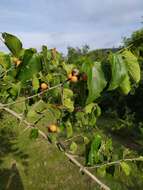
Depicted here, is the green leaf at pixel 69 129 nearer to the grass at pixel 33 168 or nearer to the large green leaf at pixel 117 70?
the large green leaf at pixel 117 70

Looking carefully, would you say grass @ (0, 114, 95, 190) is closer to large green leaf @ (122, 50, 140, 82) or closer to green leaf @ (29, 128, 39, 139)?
green leaf @ (29, 128, 39, 139)

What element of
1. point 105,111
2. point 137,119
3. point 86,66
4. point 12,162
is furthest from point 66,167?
point 86,66

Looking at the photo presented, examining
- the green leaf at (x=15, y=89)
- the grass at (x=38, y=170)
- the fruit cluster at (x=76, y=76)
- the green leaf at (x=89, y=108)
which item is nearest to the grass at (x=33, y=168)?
the grass at (x=38, y=170)

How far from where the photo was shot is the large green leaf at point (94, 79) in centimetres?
155

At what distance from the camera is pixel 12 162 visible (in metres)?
7.46

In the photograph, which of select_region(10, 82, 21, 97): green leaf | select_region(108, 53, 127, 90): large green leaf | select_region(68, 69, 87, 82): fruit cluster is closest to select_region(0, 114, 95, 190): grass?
select_region(10, 82, 21, 97): green leaf

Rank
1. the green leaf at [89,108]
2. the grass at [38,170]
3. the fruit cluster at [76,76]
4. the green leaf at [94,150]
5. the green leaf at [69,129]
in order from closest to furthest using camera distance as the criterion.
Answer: the fruit cluster at [76,76]
the green leaf at [94,150]
the green leaf at [89,108]
the green leaf at [69,129]
the grass at [38,170]

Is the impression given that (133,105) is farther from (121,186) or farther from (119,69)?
(119,69)

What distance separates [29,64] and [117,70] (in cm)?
35

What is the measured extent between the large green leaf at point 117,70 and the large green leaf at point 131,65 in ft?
0.21

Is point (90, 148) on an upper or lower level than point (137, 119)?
upper

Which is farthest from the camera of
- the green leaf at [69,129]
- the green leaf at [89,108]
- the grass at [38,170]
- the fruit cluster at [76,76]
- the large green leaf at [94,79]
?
the grass at [38,170]

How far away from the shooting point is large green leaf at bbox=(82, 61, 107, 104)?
1553mm

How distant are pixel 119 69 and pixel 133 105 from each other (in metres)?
9.96
